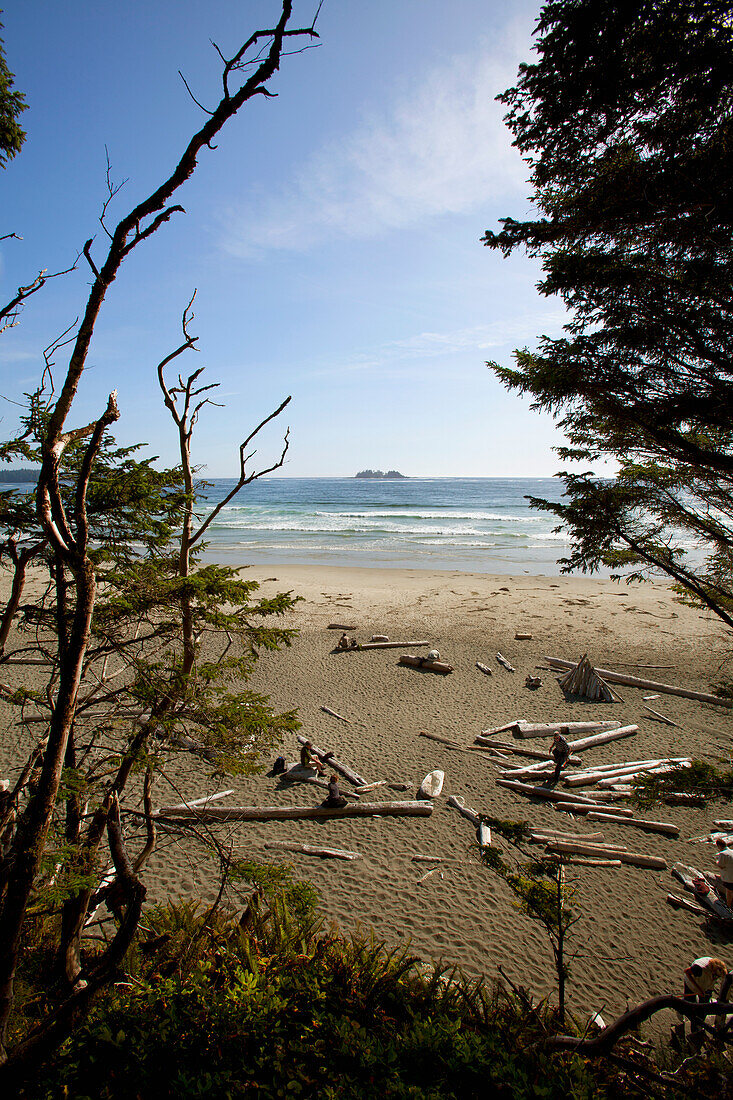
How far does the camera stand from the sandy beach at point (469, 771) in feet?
17.4

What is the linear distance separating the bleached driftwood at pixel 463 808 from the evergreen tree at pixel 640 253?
4113mm

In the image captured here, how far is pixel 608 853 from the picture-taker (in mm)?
6703

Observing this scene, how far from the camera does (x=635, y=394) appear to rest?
5.82 m

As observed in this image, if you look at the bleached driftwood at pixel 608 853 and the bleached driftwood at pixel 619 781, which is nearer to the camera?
the bleached driftwood at pixel 608 853

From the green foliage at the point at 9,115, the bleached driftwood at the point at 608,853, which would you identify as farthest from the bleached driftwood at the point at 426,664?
the green foliage at the point at 9,115

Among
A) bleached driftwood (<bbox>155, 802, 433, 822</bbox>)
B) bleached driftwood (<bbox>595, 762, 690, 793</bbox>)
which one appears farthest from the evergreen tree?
bleached driftwood (<bbox>155, 802, 433, 822</bbox>)

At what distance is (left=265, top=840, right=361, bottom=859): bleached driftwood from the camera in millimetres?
6469

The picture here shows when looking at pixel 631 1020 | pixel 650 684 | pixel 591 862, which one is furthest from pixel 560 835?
pixel 650 684

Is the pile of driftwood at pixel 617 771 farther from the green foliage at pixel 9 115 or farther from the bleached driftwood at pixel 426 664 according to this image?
the green foliage at pixel 9 115

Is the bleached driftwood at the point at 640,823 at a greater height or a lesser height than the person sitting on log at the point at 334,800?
lesser

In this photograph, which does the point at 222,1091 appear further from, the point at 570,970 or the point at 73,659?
the point at 570,970

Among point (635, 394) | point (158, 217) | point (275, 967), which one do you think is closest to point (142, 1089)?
point (275, 967)

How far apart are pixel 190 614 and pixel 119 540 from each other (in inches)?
40.7

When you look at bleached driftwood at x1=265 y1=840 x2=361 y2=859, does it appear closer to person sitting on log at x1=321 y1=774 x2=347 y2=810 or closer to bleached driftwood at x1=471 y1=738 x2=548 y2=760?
person sitting on log at x1=321 y1=774 x2=347 y2=810
